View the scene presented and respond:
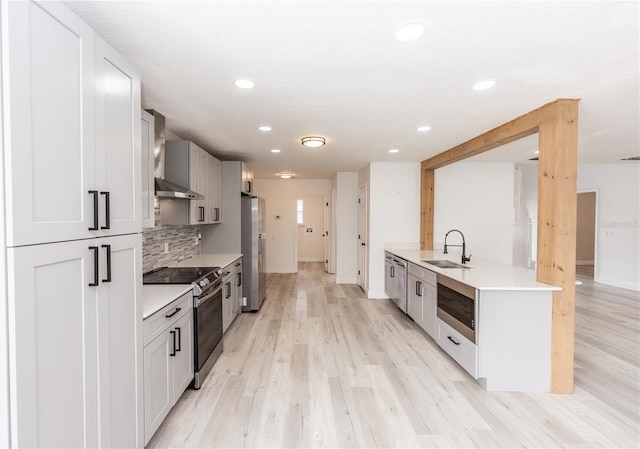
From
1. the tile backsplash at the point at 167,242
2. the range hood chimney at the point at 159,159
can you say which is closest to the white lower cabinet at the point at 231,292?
the tile backsplash at the point at 167,242

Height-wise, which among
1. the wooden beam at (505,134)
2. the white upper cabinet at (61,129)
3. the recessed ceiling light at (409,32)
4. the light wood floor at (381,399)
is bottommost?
the light wood floor at (381,399)

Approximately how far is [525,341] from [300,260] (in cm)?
803

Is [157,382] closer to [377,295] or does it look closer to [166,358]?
[166,358]

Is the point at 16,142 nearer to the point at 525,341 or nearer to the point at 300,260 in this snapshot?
the point at 525,341

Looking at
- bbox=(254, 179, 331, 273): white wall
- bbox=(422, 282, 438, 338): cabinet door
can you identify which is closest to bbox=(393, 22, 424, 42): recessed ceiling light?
bbox=(422, 282, 438, 338): cabinet door

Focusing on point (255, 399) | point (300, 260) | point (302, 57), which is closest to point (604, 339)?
point (255, 399)

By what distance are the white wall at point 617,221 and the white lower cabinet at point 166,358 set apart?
792 centimetres

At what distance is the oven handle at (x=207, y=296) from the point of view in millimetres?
2530

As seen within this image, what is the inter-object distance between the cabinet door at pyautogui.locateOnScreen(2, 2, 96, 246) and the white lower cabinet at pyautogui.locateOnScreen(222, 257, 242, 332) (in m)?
2.30

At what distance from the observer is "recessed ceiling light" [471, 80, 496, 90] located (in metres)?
2.27

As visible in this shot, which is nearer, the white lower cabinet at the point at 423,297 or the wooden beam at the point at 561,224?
the wooden beam at the point at 561,224

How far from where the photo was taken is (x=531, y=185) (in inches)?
301

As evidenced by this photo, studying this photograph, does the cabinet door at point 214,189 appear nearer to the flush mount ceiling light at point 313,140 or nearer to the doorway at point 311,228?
the flush mount ceiling light at point 313,140

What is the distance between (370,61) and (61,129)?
1.66 meters
